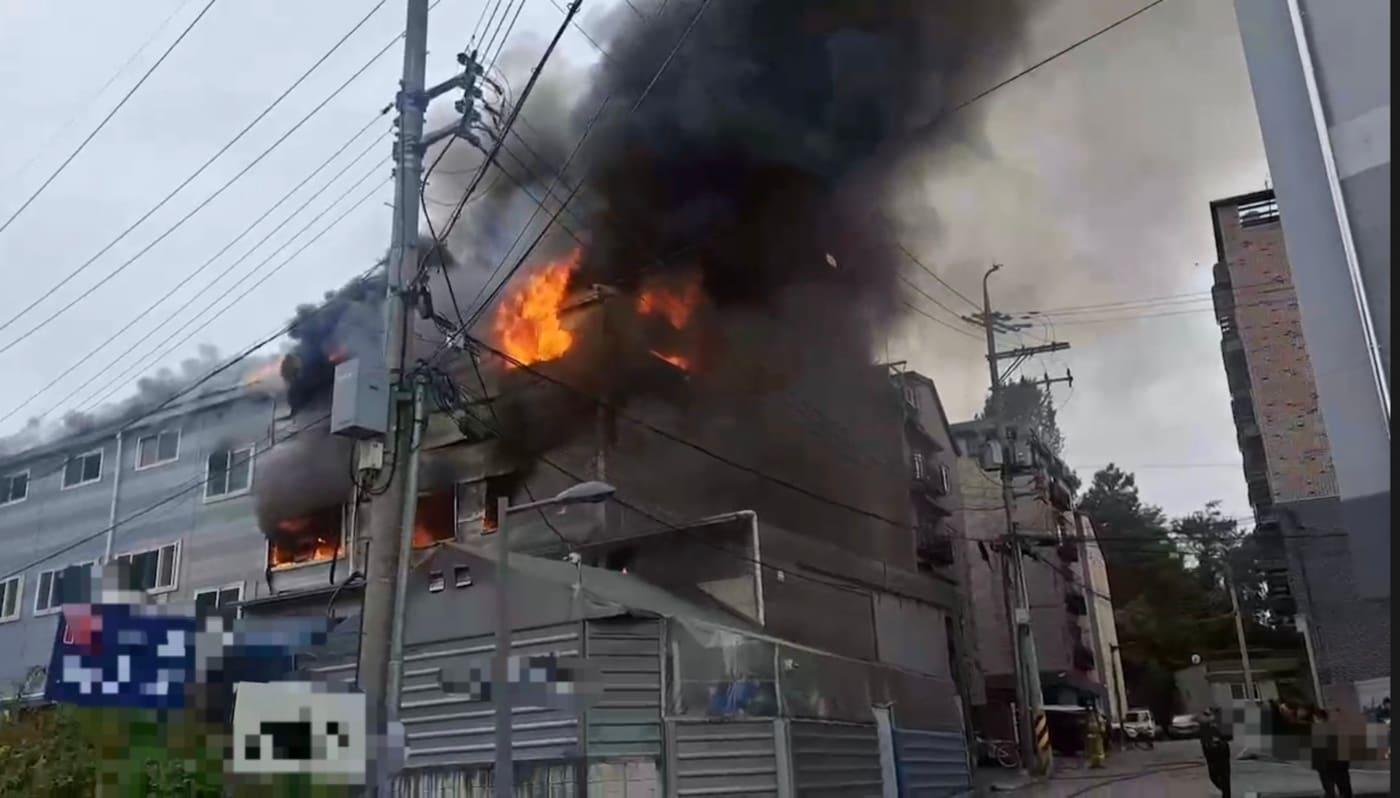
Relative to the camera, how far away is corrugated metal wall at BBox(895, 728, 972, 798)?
12.5 m

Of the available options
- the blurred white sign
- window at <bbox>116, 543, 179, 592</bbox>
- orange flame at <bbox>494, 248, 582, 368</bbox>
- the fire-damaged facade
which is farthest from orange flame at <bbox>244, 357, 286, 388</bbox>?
the blurred white sign

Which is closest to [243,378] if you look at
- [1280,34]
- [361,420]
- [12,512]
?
[12,512]

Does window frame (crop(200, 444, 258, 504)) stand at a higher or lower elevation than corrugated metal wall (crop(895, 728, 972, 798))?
higher

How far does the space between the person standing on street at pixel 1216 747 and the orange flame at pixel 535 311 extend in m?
13.2

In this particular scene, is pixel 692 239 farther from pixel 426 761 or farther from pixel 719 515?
pixel 426 761

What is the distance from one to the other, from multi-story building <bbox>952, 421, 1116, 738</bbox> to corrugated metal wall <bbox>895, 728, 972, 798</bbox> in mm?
1611

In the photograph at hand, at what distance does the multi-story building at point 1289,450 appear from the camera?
17.4ft

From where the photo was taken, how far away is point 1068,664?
1323 centimetres

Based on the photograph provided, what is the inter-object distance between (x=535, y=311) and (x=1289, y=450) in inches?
500

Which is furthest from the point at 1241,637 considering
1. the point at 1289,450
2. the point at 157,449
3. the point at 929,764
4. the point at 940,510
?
the point at 157,449

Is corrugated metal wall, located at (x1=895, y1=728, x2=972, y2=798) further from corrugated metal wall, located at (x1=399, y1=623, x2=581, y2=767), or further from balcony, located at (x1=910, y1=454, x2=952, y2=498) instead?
balcony, located at (x1=910, y1=454, x2=952, y2=498)

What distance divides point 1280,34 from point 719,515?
11.7m

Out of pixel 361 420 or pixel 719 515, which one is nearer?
pixel 361 420

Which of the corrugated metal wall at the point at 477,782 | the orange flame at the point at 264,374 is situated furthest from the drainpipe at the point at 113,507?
the corrugated metal wall at the point at 477,782
